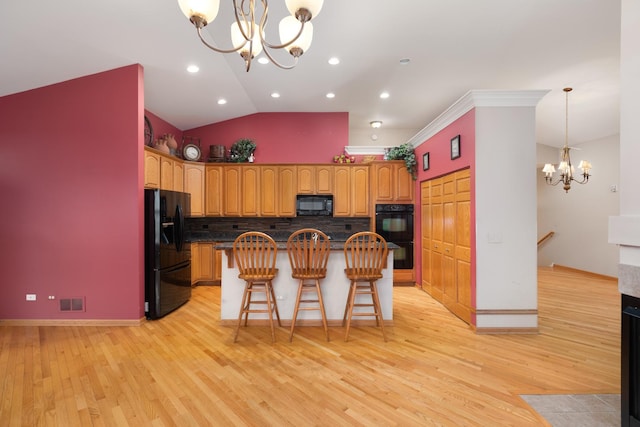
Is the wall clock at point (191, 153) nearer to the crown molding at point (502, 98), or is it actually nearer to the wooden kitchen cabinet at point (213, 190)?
the wooden kitchen cabinet at point (213, 190)

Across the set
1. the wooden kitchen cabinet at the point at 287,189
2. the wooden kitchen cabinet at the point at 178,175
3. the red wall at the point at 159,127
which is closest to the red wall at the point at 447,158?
the wooden kitchen cabinet at the point at 287,189

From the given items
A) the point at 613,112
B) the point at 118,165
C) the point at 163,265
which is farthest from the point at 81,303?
the point at 613,112

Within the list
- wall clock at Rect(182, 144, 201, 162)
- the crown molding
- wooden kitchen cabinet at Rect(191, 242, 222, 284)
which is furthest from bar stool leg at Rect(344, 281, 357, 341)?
wall clock at Rect(182, 144, 201, 162)

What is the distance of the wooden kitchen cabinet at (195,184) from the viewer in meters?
5.25

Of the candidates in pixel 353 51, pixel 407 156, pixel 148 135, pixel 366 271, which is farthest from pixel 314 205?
pixel 148 135

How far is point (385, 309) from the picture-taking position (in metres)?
3.32

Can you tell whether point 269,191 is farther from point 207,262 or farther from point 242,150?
point 207,262

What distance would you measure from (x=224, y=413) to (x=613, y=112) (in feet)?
23.0

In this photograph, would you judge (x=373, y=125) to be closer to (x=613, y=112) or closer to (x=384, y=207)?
(x=384, y=207)

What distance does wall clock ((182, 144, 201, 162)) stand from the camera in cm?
536

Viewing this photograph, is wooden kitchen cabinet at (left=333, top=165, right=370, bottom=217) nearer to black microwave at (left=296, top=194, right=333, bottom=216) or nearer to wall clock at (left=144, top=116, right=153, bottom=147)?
black microwave at (left=296, top=194, right=333, bottom=216)

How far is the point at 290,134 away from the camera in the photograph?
18.6 feet

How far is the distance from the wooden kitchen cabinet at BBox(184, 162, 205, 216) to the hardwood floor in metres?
2.34

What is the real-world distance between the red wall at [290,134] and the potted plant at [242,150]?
0.16 metres
